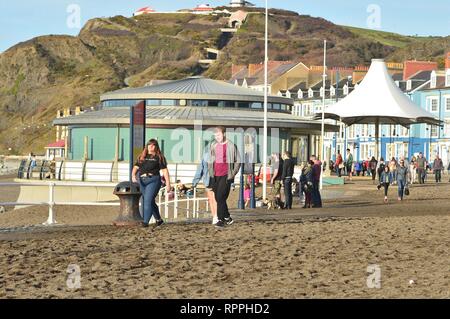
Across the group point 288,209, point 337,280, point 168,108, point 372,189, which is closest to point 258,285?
point 337,280

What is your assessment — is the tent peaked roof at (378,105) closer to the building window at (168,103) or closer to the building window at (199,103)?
the building window at (199,103)

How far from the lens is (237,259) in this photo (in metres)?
Answer: 15.7

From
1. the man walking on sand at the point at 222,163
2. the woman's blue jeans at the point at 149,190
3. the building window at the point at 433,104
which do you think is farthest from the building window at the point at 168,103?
the man walking on sand at the point at 222,163

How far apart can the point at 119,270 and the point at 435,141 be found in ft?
284

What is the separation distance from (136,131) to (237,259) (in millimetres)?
8077

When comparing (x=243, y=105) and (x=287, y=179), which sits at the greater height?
(x=243, y=105)

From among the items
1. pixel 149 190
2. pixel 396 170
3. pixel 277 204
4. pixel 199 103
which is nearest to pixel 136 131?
pixel 149 190

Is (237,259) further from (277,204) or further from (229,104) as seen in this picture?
(229,104)

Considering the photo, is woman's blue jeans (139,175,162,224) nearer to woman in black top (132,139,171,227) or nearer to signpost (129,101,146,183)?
woman in black top (132,139,171,227)

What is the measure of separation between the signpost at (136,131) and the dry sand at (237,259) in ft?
5.33

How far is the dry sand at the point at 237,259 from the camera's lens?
41.4 feet

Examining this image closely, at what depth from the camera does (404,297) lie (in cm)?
1181

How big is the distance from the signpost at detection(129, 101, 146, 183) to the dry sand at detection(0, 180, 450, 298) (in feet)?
5.33
